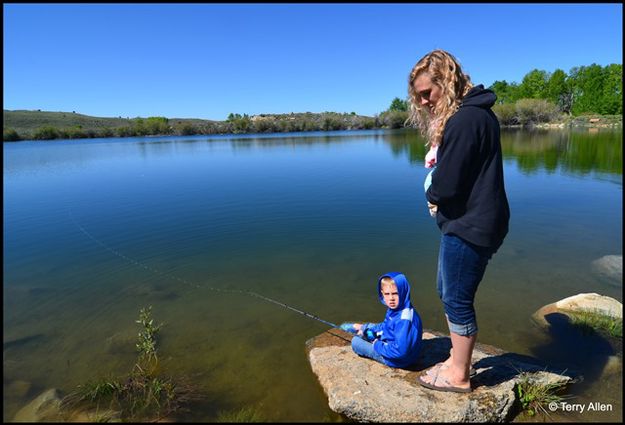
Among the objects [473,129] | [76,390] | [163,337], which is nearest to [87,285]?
[163,337]

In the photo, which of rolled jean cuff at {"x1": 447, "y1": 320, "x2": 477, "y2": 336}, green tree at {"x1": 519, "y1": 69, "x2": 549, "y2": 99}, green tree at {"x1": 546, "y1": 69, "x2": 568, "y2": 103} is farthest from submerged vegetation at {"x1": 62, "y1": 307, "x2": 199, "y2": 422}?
green tree at {"x1": 519, "y1": 69, "x2": 549, "y2": 99}

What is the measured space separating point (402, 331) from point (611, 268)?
556 centimetres

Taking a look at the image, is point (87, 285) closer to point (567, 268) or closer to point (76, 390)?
point (76, 390)

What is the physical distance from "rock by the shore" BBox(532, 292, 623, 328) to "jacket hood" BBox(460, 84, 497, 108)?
399 centimetres

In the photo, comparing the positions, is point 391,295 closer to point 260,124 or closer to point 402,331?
point 402,331

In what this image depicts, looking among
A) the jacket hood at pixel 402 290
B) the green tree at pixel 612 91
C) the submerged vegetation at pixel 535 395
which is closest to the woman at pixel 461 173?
the jacket hood at pixel 402 290

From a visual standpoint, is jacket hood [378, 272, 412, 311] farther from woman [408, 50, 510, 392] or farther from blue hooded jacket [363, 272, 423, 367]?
woman [408, 50, 510, 392]

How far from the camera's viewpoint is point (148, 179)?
1906 cm

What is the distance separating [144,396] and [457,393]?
10.5 feet

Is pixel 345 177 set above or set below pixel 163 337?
above

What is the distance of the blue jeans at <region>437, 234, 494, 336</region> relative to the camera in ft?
9.07

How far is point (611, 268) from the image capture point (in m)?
6.65

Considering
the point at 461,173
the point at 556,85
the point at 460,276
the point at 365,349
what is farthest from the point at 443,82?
the point at 556,85

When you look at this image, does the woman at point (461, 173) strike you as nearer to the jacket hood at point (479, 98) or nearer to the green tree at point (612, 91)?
the jacket hood at point (479, 98)
